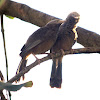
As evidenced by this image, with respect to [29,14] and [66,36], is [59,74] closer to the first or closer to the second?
[66,36]

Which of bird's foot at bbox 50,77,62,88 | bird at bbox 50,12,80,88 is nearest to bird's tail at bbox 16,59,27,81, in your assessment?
bird at bbox 50,12,80,88

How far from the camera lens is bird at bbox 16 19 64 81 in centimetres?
445

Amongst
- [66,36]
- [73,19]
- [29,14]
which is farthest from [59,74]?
[29,14]

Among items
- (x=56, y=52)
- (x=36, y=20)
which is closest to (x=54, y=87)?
(x=56, y=52)

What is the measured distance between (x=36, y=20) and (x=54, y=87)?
1495 mm

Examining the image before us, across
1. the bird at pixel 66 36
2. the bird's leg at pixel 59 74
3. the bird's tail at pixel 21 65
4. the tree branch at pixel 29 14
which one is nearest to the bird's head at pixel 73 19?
the bird at pixel 66 36

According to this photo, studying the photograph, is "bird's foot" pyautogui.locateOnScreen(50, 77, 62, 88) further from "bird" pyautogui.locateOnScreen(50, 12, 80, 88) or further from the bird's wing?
the bird's wing

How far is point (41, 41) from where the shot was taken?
4.54 metres

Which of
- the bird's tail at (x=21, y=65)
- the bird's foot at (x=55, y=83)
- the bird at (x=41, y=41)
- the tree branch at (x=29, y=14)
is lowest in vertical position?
the bird's foot at (x=55, y=83)

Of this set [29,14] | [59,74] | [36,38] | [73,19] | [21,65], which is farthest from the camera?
[59,74]

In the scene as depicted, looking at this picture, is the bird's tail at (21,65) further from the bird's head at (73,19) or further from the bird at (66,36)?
the bird's head at (73,19)

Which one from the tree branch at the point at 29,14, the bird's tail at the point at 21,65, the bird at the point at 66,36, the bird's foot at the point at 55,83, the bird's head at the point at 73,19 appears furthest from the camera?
the bird's foot at the point at 55,83

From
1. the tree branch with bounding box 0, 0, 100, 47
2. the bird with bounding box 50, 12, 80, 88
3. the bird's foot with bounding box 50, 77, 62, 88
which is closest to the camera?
the tree branch with bounding box 0, 0, 100, 47

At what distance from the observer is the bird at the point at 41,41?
4453 millimetres
